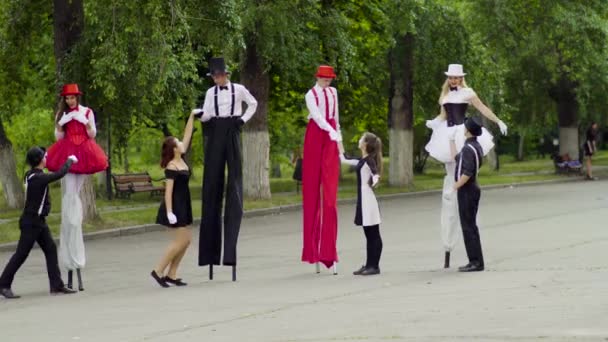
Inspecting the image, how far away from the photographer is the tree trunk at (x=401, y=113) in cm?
3822

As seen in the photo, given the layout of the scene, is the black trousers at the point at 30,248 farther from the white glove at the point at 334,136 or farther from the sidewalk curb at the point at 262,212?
the sidewalk curb at the point at 262,212

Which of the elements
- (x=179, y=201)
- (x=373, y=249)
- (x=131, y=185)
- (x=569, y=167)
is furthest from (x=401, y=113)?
(x=179, y=201)

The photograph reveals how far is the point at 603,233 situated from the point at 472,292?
721cm

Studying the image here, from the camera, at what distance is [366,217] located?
15.3 m

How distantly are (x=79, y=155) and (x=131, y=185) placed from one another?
2150cm

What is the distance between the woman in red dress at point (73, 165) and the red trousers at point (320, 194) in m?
2.32

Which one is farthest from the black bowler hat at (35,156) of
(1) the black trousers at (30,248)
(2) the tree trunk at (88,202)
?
(2) the tree trunk at (88,202)

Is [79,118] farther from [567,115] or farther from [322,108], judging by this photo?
[567,115]

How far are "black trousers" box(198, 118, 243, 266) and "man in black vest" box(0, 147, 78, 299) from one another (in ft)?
5.18

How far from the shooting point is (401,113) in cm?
3878

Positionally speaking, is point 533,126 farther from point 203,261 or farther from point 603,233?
point 203,261

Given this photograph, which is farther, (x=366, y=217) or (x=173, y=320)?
(x=366, y=217)

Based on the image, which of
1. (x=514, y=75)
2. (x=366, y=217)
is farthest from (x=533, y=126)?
(x=366, y=217)

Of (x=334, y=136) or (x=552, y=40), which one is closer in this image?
(x=334, y=136)
